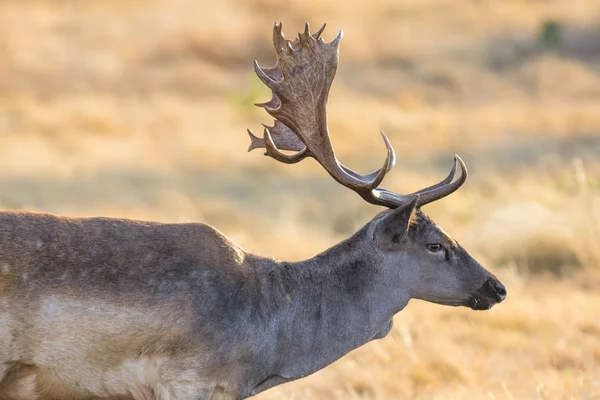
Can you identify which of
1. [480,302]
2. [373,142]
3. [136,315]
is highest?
[373,142]

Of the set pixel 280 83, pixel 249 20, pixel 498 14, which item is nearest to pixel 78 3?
pixel 249 20

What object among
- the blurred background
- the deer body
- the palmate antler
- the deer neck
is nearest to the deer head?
the palmate antler

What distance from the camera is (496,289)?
7418mm

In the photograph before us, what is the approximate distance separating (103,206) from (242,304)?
10288mm

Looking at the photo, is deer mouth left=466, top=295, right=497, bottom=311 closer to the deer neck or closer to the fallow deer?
the fallow deer

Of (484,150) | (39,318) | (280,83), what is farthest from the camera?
(484,150)

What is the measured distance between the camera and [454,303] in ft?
24.5

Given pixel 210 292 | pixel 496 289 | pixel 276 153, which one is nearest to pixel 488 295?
pixel 496 289

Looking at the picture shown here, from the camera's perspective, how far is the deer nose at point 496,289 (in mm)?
7414

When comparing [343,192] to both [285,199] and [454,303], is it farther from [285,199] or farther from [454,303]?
[454,303]

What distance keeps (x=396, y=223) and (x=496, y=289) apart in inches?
32.0

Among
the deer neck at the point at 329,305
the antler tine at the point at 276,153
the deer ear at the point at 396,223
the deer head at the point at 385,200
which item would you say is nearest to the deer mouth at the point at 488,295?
the deer head at the point at 385,200

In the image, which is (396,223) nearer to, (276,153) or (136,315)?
(276,153)

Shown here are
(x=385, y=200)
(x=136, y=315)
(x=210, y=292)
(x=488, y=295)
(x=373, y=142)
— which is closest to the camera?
(x=136, y=315)
